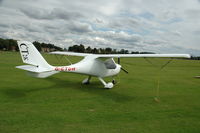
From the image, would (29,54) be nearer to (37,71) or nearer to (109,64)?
(37,71)

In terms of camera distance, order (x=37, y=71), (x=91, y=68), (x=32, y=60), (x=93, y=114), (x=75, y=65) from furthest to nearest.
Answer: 1. (x=91, y=68)
2. (x=75, y=65)
3. (x=32, y=60)
4. (x=37, y=71)
5. (x=93, y=114)

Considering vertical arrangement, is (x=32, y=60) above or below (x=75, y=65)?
above

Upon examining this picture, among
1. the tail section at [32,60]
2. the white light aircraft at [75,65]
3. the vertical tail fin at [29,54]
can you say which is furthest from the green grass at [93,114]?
the vertical tail fin at [29,54]

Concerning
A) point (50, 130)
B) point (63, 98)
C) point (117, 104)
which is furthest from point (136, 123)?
point (63, 98)

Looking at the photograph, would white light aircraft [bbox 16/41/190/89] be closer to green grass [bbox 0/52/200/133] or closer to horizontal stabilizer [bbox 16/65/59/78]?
horizontal stabilizer [bbox 16/65/59/78]

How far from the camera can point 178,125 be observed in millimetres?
5238

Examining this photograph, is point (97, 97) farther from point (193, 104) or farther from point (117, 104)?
point (193, 104)

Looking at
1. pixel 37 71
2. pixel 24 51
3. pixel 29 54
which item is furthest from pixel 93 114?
pixel 24 51

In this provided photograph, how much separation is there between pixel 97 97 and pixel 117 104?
1312mm

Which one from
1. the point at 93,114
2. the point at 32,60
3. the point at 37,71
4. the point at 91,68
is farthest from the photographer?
the point at 91,68

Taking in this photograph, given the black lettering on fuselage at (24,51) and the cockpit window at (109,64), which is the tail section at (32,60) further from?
the cockpit window at (109,64)

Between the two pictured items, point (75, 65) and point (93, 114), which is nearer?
point (93, 114)

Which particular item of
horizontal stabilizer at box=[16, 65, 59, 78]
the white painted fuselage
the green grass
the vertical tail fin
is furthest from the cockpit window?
the vertical tail fin

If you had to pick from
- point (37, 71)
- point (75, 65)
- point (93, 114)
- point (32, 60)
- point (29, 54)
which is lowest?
point (93, 114)
